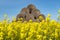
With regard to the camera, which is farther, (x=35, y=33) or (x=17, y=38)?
(x=17, y=38)

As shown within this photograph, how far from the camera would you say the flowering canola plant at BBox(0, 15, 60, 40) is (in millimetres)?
6355

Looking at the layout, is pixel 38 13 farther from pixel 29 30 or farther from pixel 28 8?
pixel 29 30

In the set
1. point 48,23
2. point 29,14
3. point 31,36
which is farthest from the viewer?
point 29,14

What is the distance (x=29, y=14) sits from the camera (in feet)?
38.9

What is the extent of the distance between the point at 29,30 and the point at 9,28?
539 millimetres

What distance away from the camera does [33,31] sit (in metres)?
6.36

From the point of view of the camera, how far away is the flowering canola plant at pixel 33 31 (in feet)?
20.9

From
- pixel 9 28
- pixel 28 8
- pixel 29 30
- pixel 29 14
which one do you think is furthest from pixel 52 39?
pixel 28 8

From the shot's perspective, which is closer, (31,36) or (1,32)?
(31,36)

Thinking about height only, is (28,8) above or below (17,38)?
above

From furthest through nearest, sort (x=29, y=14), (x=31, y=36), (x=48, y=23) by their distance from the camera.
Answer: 1. (x=29, y=14)
2. (x=48, y=23)
3. (x=31, y=36)

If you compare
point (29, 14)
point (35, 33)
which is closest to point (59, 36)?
point (35, 33)

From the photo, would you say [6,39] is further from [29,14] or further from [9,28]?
[29,14]

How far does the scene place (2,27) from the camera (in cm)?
716
